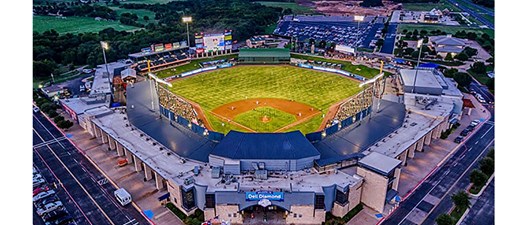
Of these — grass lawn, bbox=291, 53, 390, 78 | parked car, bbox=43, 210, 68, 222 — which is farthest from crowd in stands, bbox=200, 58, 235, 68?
parked car, bbox=43, 210, 68, 222

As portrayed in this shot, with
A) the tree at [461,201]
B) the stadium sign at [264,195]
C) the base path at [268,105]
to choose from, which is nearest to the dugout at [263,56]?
the base path at [268,105]

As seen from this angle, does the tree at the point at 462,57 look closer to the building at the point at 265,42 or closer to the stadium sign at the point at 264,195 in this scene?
the building at the point at 265,42

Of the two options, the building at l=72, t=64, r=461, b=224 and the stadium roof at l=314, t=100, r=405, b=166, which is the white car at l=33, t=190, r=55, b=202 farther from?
the stadium roof at l=314, t=100, r=405, b=166

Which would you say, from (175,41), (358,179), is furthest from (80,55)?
(358,179)

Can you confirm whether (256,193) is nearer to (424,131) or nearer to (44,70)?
(424,131)

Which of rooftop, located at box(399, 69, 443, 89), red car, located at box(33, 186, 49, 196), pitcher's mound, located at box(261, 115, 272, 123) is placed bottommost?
red car, located at box(33, 186, 49, 196)

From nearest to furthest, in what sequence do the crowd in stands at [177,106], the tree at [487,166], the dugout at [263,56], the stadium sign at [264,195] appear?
the stadium sign at [264,195]
the tree at [487,166]
the crowd in stands at [177,106]
the dugout at [263,56]
